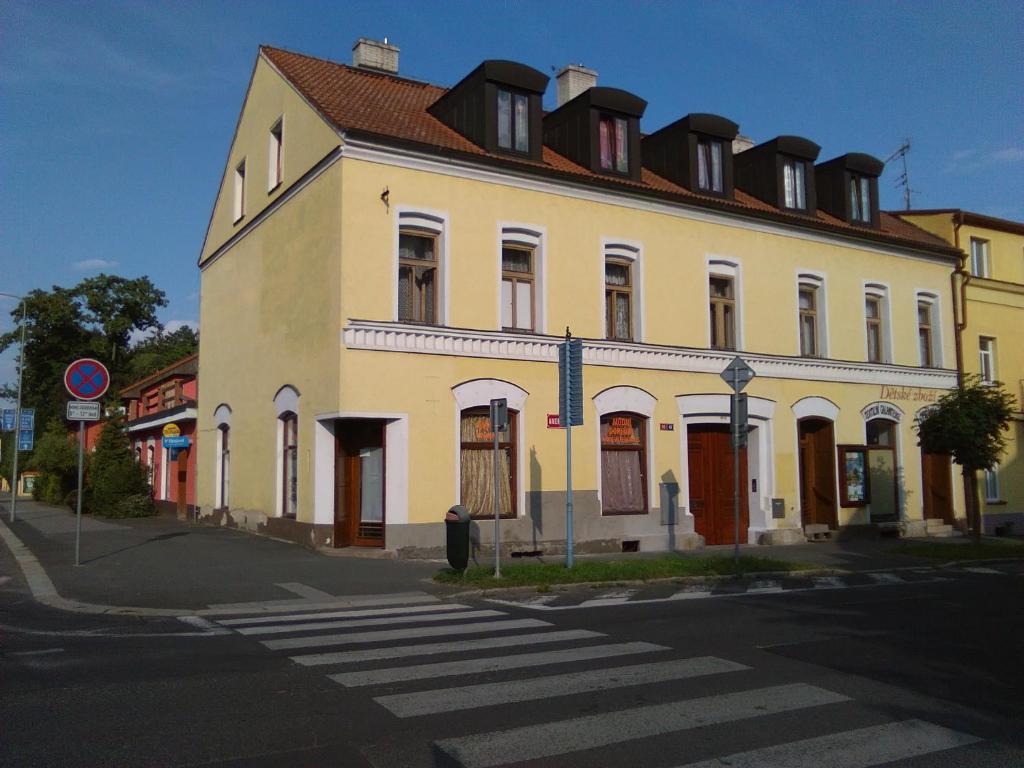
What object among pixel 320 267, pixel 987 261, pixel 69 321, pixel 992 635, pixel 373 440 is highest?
pixel 69 321

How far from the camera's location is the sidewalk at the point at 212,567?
1174 cm

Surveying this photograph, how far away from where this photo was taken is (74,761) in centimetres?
493

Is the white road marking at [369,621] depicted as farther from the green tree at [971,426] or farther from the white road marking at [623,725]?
the green tree at [971,426]

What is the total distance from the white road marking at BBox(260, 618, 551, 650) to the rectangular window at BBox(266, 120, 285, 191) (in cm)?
1442

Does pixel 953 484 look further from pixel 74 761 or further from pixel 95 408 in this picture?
pixel 74 761

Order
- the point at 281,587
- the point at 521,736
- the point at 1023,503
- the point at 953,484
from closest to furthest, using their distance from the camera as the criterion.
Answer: the point at 521,736, the point at 281,587, the point at 953,484, the point at 1023,503

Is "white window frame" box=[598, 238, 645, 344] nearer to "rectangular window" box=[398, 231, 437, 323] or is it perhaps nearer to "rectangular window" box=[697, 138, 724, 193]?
"rectangular window" box=[697, 138, 724, 193]

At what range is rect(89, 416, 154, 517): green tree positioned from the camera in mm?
28375

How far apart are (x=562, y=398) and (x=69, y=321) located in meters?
51.8

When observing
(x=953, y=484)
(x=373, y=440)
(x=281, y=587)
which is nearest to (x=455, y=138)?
(x=373, y=440)

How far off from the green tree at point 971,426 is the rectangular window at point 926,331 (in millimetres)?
5898

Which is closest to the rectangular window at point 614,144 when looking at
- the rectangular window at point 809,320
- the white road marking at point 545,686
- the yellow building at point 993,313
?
the rectangular window at point 809,320

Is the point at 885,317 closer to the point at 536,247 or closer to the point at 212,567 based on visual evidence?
the point at 536,247

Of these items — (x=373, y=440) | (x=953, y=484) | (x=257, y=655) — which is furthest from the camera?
(x=953, y=484)
